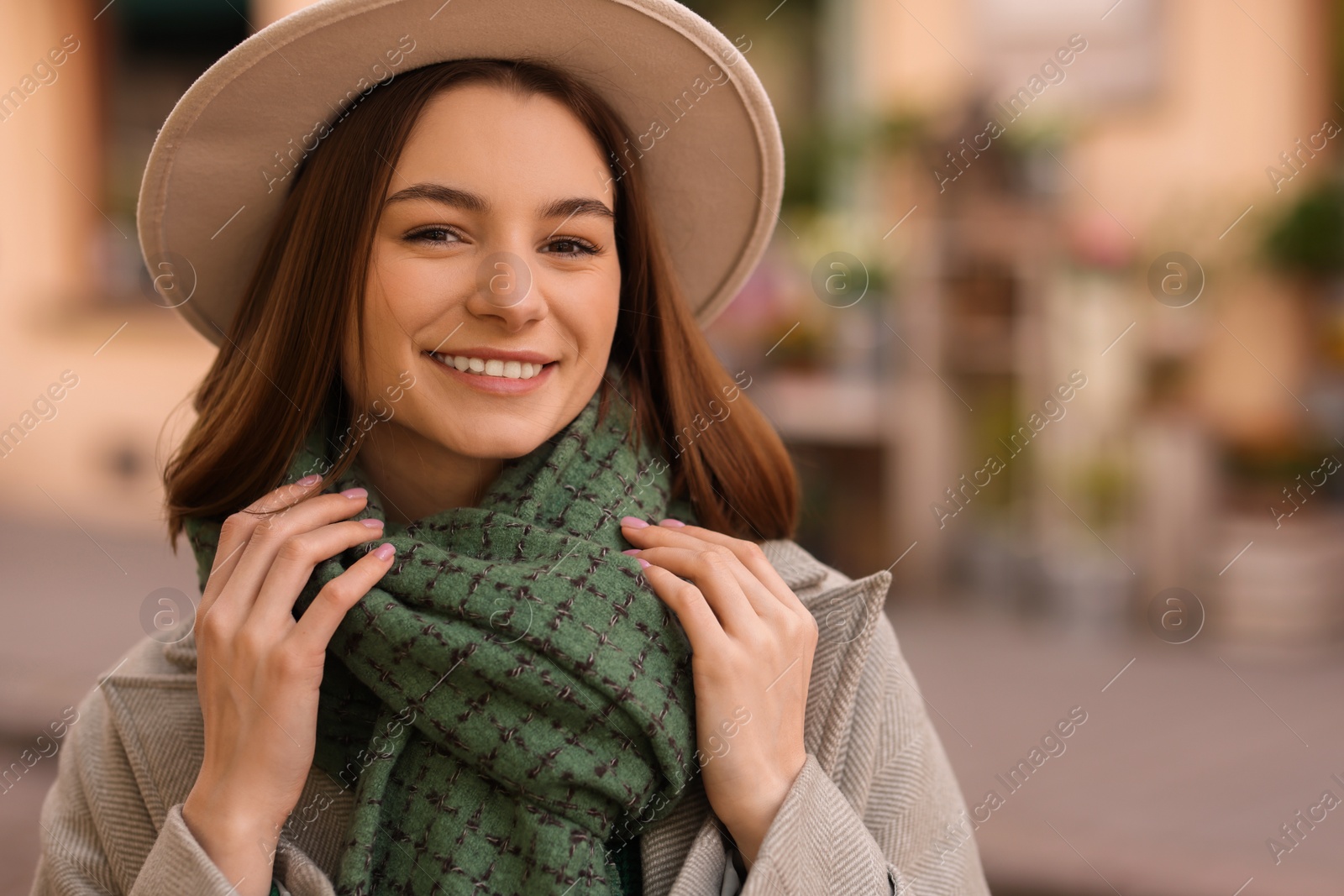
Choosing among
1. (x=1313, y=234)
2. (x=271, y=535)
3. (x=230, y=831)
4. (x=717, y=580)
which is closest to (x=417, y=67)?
(x=271, y=535)

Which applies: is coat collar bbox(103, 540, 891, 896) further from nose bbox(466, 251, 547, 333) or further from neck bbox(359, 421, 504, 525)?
nose bbox(466, 251, 547, 333)

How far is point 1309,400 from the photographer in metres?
5.68

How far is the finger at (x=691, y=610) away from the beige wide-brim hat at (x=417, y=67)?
51cm

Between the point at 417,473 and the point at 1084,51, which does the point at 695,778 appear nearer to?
the point at 417,473

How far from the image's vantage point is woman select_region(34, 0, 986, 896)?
1.25 meters

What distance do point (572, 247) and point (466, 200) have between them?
0.46ft

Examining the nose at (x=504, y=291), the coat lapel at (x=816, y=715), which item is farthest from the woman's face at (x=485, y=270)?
the coat lapel at (x=816, y=715)

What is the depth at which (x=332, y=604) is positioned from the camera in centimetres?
125

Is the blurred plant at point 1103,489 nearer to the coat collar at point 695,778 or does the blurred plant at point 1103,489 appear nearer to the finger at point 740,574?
the coat collar at point 695,778

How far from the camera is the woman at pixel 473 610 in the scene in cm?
125

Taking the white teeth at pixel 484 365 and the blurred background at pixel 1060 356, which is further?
the blurred background at pixel 1060 356

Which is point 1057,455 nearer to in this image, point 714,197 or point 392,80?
point 714,197

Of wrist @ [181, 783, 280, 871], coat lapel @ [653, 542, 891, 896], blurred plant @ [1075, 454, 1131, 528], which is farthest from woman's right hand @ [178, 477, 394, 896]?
blurred plant @ [1075, 454, 1131, 528]

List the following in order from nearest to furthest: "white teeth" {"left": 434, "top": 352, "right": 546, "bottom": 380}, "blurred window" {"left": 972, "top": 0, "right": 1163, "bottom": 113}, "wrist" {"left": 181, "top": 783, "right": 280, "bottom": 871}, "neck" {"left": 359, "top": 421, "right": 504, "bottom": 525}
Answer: "wrist" {"left": 181, "top": 783, "right": 280, "bottom": 871}, "white teeth" {"left": 434, "top": 352, "right": 546, "bottom": 380}, "neck" {"left": 359, "top": 421, "right": 504, "bottom": 525}, "blurred window" {"left": 972, "top": 0, "right": 1163, "bottom": 113}
